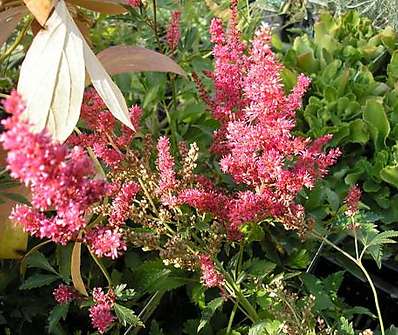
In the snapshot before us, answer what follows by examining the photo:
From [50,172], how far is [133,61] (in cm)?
58

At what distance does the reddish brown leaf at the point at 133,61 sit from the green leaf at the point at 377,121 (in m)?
0.56

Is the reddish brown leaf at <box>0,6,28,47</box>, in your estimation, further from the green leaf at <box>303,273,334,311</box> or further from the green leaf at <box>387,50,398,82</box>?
the green leaf at <box>387,50,398,82</box>

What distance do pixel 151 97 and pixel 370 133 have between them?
1.54 ft

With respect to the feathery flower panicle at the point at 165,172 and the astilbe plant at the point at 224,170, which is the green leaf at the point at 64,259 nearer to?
the astilbe plant at the point at 224,170

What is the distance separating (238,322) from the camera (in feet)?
3.65

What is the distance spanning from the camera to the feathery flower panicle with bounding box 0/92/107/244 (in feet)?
1.44

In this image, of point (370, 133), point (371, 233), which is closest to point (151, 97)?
point (370, 133)

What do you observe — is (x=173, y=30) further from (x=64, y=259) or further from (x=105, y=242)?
(x=105, y=242)

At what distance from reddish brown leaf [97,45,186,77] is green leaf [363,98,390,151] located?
0.56 meters

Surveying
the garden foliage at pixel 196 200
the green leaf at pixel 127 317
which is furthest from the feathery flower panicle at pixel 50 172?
the green leaf at pixel 127 317

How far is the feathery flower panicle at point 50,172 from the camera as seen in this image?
44cm

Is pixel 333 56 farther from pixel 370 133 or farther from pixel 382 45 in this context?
pixel 370 133

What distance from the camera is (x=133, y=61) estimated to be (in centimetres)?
102

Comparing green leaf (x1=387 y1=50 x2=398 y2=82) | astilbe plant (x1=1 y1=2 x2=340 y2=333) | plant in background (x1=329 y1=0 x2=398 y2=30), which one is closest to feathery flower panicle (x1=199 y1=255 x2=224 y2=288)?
astilbe plant (x1=1 y1=2 x2=340 y2=333)
